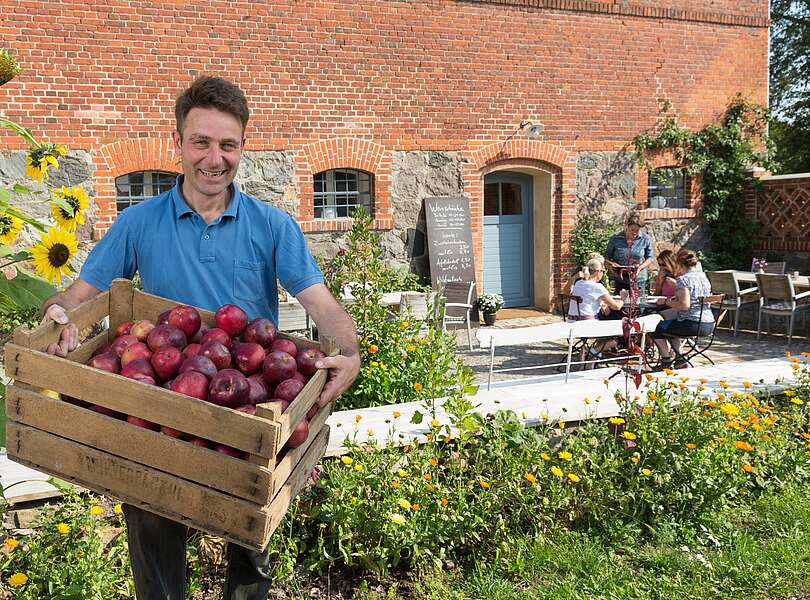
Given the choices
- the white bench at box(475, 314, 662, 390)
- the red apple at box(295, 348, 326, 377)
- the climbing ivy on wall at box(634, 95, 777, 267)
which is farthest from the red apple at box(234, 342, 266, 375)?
the climbing ivy on wall at box(634, 95, 777, 267)

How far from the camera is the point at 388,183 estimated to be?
11172 millimetres

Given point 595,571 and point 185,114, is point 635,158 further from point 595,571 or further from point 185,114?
point 185,114

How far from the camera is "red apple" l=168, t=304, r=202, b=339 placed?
2.20 m

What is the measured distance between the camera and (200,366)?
1.98 meters

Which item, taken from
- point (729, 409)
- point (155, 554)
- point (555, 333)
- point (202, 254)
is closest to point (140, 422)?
point (155, 554)

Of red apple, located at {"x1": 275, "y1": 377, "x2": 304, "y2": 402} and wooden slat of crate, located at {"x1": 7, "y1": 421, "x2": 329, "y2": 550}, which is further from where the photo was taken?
red apple, located at {"x1": 275, "y1": 377, "x2": 304, "y2": 402}

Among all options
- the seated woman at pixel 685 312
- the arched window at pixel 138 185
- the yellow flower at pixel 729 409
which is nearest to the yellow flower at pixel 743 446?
the yellow flower at pixel 729 409

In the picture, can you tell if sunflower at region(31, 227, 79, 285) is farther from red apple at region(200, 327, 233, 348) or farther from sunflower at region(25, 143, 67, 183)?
red apple at region(200, 327, 233, 348)

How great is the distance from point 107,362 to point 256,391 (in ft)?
1.36

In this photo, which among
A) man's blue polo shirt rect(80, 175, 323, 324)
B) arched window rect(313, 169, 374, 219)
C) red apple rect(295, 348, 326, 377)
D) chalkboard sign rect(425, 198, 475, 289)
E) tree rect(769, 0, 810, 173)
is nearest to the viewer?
red apple rect(295, 348, 326, 377)

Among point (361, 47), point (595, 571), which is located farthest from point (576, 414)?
point (361, 47)

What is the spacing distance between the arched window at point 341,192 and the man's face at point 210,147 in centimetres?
866

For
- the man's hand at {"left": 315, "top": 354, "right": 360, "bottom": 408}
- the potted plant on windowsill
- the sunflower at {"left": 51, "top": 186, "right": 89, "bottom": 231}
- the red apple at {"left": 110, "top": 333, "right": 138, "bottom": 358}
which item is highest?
the sunflower at {"left": 51, "top": 186, "right": 89, "bottom": 231}

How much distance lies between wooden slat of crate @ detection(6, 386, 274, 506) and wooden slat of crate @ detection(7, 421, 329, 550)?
0.07ft
